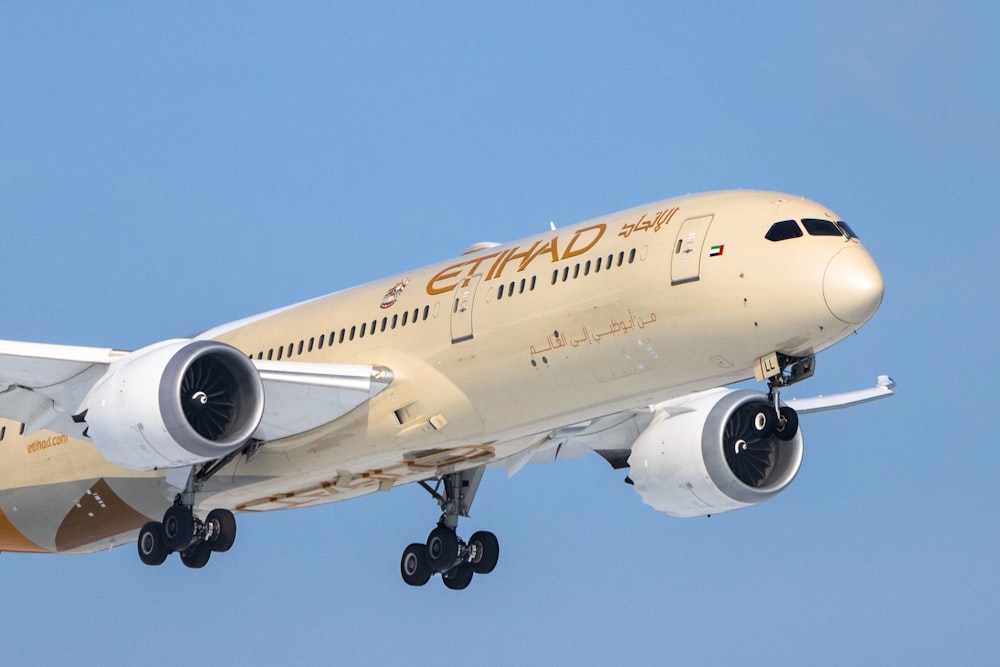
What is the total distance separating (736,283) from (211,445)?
9.31m

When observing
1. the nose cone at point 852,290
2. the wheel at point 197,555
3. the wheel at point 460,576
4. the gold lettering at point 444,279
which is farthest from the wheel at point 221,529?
the nose cone at point 852,290

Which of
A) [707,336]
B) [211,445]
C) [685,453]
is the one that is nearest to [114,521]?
[211,445]

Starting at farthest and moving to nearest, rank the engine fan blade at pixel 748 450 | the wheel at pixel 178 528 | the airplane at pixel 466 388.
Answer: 1. the engine fan blade at pixel 748 450
2. the wheel at pixel 178 528
3. the airplane at pixel 466 388

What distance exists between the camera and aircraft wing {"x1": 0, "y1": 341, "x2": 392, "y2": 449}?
3453 cm

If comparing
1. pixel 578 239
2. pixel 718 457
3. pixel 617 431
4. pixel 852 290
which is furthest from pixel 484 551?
pixel 852 290

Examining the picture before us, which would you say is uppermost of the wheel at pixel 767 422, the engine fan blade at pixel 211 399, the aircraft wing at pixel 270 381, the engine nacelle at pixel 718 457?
the engine nacelle at pixel 718 457

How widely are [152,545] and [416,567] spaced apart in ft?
18.1

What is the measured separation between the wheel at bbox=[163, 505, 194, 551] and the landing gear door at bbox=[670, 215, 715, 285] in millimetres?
10950

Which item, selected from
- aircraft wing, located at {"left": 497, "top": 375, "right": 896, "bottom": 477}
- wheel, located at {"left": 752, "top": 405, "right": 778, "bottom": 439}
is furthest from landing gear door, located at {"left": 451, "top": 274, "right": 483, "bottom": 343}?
wheel, located at {"left": 752, "top": 405, "right": 778, "bottom": 439}

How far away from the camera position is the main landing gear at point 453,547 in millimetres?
39188

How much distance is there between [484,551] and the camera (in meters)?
39.6

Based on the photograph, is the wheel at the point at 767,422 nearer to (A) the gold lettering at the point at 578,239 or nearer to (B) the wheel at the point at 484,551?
(A) the gold lettering at the point at 578,239

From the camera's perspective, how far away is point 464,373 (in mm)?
33844

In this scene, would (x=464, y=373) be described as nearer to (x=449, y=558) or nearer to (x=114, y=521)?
(x=449, y=558)
